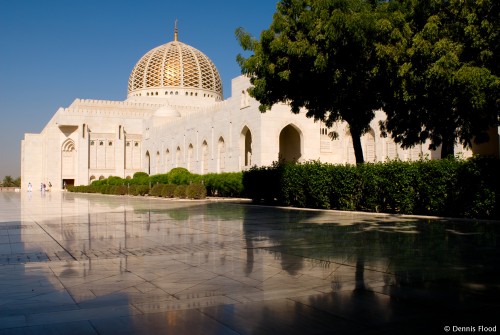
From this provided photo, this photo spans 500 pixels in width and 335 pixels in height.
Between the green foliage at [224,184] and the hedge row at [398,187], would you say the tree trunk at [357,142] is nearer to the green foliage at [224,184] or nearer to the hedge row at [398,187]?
the hedge row at [398,187]

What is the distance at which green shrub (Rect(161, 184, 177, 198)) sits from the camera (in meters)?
27.1

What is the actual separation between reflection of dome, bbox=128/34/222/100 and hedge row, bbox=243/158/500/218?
48114mm

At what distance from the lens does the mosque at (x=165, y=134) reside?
109ft

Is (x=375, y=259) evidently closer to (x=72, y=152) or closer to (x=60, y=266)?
(x=60, y=266)

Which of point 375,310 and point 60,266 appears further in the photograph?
point 60,266

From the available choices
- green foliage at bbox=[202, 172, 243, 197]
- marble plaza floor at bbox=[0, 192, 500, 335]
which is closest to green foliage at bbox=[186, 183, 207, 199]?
green foliage at bbox=[202, 172, 243, 197]

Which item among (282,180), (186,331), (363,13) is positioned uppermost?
(363,13)

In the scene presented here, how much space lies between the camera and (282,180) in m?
16.9

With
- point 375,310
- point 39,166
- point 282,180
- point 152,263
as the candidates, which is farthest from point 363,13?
point 39,166

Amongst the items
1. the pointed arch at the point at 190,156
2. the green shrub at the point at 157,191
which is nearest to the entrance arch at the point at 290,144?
the green shrub at the point at 157,191

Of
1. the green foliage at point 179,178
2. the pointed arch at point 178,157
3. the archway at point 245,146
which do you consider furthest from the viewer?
the pointed arch at point 178,157

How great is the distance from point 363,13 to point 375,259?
7.42 m

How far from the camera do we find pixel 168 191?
27.5m

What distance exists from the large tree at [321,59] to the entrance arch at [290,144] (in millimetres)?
19580
